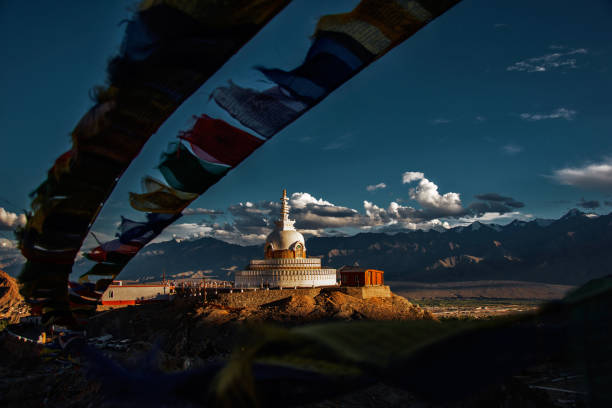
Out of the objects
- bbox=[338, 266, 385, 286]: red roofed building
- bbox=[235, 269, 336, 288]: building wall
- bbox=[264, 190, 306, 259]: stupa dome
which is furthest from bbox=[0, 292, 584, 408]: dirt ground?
bbox=[264, 190, 306, 259]: stupa dome

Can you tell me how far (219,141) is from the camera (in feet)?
20.5

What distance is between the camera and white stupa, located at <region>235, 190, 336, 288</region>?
1022 inches

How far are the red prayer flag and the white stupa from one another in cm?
2006

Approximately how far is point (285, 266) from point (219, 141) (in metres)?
22.0

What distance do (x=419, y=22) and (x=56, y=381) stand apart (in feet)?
56.1

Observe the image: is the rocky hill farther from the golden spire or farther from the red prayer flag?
the red prayer flag

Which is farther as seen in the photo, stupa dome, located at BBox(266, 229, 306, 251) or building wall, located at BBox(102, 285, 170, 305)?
building wall, located at BBox(102, 285, 170, 305)

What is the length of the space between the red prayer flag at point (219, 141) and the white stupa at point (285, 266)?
2006 centimetres

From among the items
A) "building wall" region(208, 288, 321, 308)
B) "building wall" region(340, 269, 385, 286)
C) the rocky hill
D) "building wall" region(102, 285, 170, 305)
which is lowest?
the rocky hill

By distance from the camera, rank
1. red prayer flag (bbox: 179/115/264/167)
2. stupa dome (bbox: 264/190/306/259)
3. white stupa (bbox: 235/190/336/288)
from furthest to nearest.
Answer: stupa dome (bbox: 264/190/306/259) < white stupa (bbox: 235/190/336/288) < red prayer flag (bbox: 179/115/264/167)

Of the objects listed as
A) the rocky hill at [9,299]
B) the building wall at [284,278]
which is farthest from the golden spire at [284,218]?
the rocky hill at [9,299]

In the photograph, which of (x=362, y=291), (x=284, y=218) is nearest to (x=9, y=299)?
(x=284, y=218)

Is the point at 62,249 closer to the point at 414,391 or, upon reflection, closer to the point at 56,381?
the point at 414,391

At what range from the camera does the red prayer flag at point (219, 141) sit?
608cm
